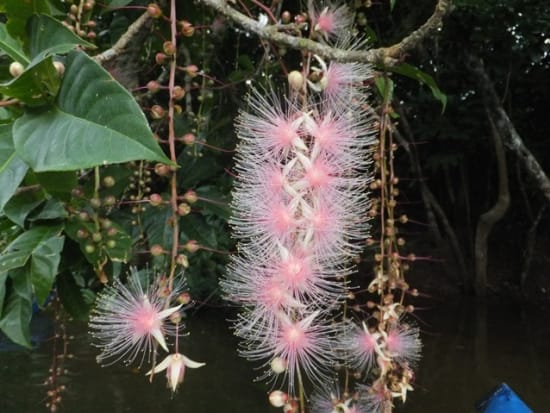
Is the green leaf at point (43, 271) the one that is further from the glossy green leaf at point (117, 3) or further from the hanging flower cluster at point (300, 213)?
the glossy green leaf at point (117, 3)

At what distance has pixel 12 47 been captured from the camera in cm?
54

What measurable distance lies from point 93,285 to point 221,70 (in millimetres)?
1247

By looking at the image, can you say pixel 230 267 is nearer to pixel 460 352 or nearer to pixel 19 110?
pixel 19 110

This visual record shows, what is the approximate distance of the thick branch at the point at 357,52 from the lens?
541 mm

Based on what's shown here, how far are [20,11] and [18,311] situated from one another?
379 mm

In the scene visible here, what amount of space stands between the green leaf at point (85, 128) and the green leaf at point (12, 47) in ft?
0.18

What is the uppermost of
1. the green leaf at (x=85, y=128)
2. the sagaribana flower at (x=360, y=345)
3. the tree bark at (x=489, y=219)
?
the green leaf at (x=85, y=128)

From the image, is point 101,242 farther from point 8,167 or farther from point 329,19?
point 329,19

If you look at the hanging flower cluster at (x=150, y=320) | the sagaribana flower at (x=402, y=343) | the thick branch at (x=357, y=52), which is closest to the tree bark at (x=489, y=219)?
the sagaribana flower at (x=402, y=343)

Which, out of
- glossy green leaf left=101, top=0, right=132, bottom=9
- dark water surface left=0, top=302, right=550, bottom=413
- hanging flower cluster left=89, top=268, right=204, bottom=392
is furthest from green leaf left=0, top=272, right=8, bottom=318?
dark water surface left=0, top=302, right=550, bottom=413

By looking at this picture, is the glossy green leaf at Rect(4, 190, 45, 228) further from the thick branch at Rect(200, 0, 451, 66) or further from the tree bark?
the tree bark

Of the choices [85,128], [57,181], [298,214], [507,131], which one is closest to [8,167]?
[57,181]

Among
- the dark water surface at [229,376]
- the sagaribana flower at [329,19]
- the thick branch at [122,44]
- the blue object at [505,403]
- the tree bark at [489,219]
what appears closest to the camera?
the thick branch at [122,44]

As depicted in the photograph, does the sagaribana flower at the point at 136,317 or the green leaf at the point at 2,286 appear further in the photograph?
Result: the green leaf at the point at 2,286
